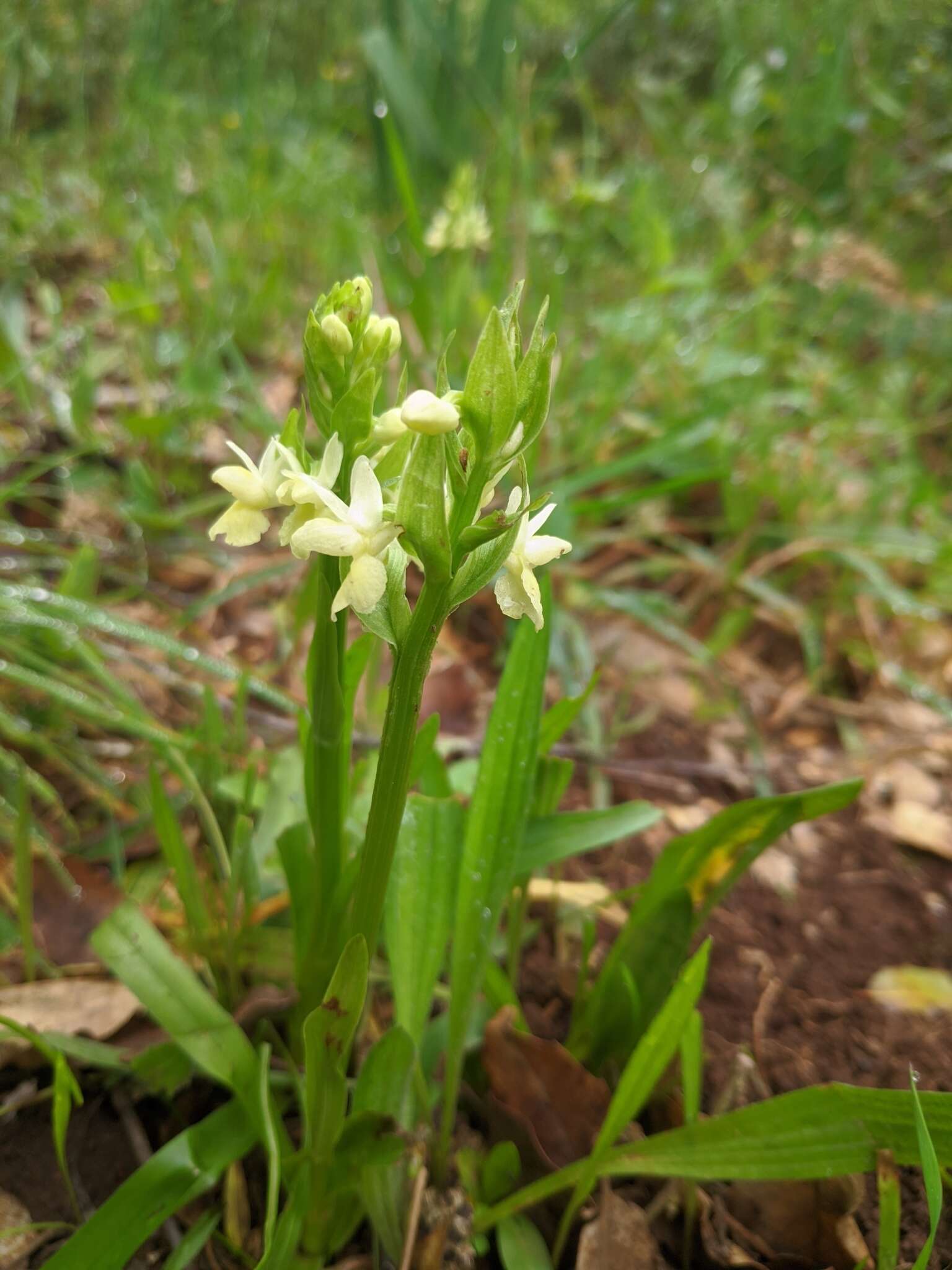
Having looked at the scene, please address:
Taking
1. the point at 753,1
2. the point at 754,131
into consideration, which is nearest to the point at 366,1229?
the point at 754,131

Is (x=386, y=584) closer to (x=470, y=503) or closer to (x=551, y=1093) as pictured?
(x=470, y=503)

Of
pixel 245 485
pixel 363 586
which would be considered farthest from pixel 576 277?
pixel 363 586

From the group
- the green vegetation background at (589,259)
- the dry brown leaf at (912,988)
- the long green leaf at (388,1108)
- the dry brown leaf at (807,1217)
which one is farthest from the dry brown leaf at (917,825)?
the long green leaf at (388,1108)

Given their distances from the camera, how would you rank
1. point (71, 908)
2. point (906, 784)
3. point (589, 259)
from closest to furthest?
1. point (71, 908)
2. point (906, 784)
3. point (589, 259)

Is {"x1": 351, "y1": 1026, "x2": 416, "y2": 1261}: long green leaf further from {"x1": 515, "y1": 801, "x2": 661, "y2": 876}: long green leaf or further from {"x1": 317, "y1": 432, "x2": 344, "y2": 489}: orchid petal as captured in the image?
{"x1": 317, "y1": 432, "x2": 344, "y2": 489}: orchid petal

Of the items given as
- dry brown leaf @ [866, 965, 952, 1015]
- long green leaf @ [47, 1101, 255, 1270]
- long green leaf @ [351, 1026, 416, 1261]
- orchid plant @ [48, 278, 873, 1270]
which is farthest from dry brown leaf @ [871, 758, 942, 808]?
long green leaf @ [47, 1101, 255, 1270]

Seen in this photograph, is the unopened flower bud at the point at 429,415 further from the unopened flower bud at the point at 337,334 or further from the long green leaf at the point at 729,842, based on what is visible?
the long green leaf at the point at 729,842
